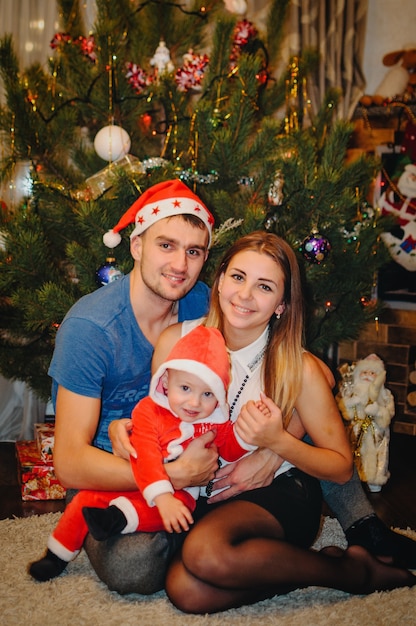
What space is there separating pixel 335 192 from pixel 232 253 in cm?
76

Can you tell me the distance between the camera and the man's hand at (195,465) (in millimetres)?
1632

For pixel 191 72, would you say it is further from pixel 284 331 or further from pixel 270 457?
pixel 270 457

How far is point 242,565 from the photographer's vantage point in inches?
62.4

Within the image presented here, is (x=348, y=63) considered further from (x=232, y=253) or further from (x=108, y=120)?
(x=232, y=253)

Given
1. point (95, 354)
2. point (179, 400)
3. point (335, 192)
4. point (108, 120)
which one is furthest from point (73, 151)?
point (179, 400)

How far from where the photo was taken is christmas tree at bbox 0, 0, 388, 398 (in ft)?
7.64

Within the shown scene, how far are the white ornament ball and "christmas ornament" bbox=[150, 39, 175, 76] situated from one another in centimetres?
31

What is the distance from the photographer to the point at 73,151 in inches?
107

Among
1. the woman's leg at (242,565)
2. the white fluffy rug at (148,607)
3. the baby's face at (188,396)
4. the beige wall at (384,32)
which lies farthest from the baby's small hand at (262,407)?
the beige wall at (384,32)

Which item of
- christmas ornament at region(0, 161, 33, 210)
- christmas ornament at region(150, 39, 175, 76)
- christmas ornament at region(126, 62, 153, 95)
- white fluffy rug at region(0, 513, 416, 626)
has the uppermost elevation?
christmas ornament at region(150, 39, 175, 76)

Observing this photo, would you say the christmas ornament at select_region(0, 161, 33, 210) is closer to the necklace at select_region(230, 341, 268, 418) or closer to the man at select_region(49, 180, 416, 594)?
the man at select_region(49, 180, 416, 594)

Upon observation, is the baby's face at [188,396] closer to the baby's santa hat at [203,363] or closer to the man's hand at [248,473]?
the baby's santa hat at [203,363]

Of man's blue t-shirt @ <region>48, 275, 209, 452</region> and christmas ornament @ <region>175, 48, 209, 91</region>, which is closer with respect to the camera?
man's blue t-shirt @ <region>48, 275, 209, 452</region>

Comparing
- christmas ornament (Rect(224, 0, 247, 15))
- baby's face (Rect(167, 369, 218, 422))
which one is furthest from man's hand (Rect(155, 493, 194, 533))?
christmas ornament (Rect(224, 0, 247, 15))
